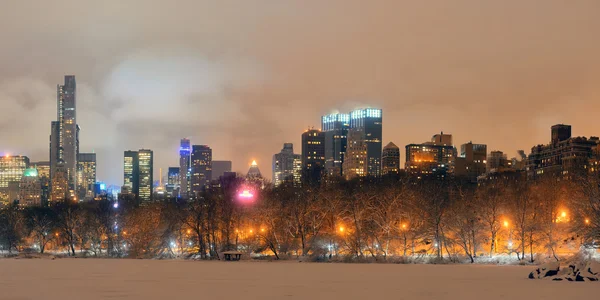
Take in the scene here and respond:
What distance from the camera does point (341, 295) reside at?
134 feet

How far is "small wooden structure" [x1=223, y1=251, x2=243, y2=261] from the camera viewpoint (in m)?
87.3

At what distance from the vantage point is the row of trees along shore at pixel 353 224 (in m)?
80.4

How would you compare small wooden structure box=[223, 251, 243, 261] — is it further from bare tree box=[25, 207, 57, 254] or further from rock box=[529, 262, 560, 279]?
rock box=[529, 262, 560, 279]

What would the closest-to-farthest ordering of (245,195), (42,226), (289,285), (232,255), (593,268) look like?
(289,285) → (593,268) → (232,255) → (245,195) → (42,226)

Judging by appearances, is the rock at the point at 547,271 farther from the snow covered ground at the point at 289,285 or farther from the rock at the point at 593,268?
the rock at the point at 593,268

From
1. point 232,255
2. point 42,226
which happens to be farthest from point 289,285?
point 42,226

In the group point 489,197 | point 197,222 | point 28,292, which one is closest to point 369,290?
point 28,292

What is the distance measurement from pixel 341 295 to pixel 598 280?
63.7ft

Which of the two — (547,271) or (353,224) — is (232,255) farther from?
(547,271)

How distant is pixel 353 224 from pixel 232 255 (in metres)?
15.8

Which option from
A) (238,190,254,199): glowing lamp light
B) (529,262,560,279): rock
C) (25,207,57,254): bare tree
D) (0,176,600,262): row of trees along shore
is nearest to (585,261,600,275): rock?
(529,262,560,279): rock

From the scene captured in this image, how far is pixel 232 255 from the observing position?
295 ft

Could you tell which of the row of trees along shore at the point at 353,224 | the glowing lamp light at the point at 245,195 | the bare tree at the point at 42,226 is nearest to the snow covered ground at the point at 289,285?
the row of trees along shore at the point at 353,224

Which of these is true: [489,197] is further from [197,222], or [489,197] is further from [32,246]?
[32,246]
